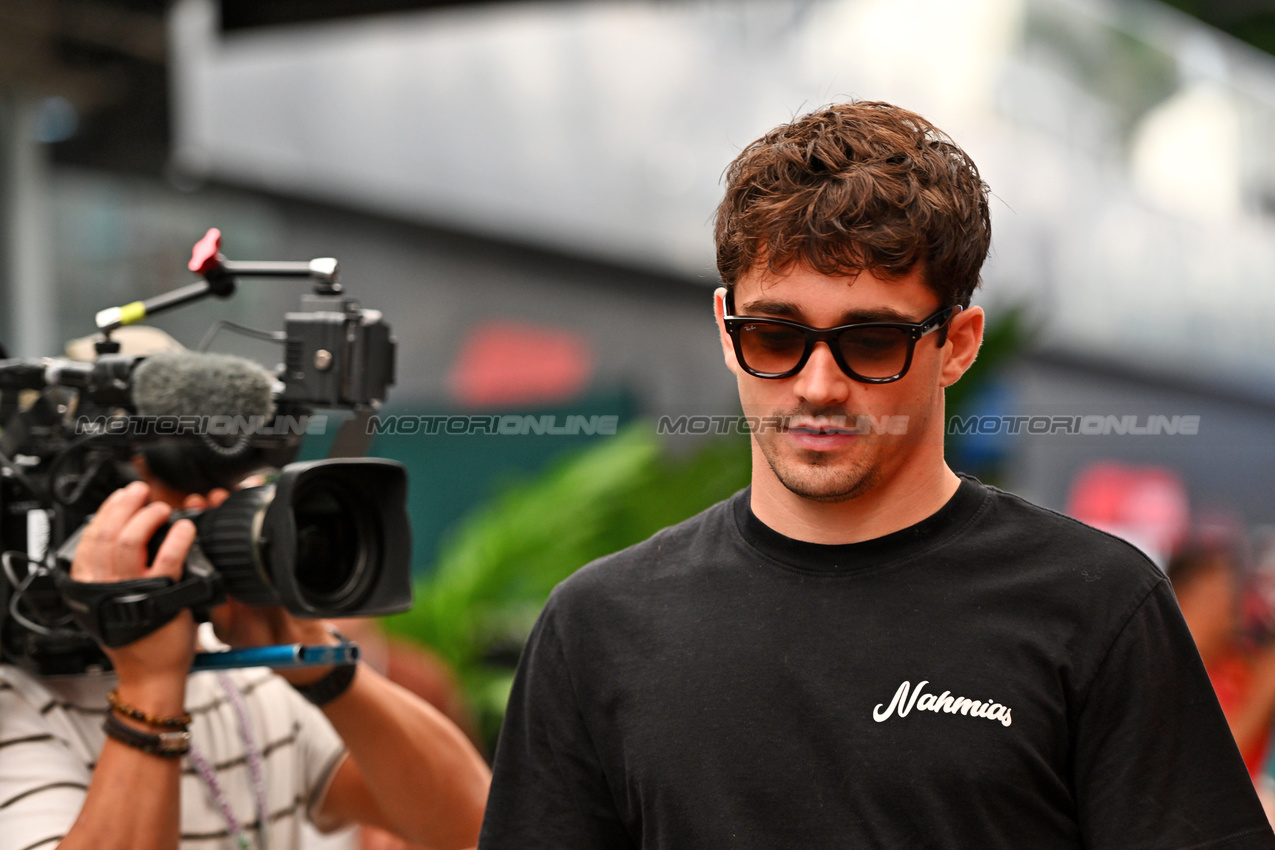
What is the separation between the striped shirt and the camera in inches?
70.5

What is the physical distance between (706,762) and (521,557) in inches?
158

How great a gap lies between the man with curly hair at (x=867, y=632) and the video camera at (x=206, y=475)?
0.52 meters

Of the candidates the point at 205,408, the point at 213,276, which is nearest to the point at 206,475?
the point at 205,408

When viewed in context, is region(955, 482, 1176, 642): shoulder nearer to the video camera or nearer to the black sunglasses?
the black sunglasses

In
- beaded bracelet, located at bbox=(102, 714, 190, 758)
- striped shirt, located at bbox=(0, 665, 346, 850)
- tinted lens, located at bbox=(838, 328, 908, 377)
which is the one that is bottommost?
striped shirt, located at bbox=(0, 665, 346, 850)

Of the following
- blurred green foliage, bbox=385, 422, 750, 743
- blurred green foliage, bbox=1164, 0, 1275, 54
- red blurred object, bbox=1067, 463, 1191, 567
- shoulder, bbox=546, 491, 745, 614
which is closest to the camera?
shoulder, bbox=546, 491, 745, 614

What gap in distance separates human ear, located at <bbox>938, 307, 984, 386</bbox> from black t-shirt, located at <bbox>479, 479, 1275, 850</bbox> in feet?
0.43

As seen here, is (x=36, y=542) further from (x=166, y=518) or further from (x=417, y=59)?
(x=417, y=59)

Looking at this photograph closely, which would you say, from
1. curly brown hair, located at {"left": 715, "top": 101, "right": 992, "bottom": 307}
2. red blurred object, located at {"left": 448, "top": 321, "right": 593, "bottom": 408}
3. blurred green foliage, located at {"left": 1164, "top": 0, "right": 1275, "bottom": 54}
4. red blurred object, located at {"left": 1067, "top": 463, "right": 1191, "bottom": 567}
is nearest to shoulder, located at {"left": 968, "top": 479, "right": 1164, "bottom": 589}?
curly brown hair, located at {"left": 715, "top": 101, "right": 992, "bottom": 307}

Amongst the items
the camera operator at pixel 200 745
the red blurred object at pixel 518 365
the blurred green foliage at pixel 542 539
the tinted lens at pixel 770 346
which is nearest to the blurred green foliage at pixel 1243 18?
the red blurred object at pixel 518 365

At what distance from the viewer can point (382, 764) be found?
2068mm

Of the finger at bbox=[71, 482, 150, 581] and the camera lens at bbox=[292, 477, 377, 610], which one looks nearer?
the finger at bbox=[71, 482, 150, 581]

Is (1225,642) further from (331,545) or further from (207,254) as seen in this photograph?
(207,254)

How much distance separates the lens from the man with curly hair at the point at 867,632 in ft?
4.37
